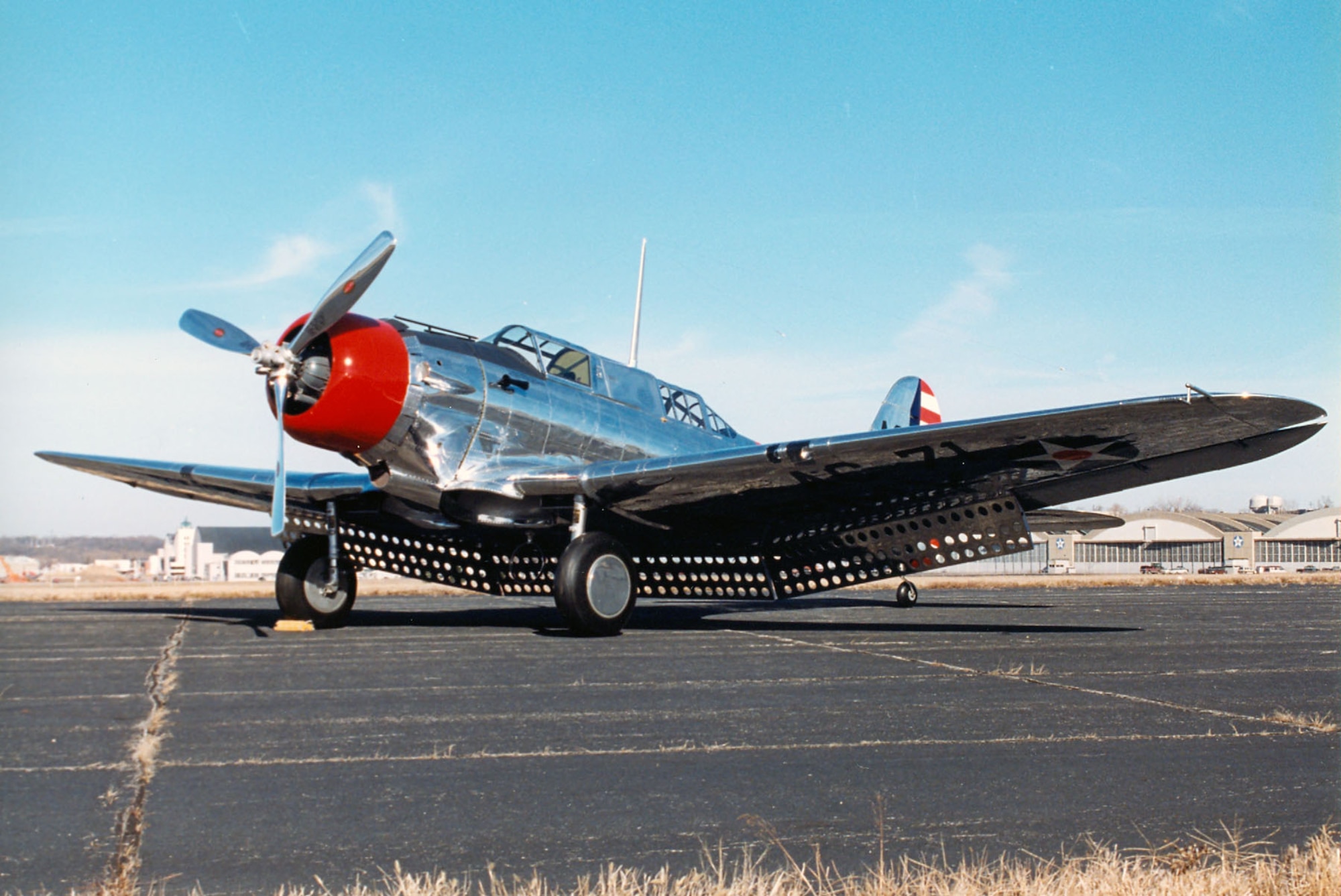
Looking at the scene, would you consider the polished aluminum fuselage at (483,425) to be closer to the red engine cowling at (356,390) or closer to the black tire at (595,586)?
the red engine cowling at (356,390)

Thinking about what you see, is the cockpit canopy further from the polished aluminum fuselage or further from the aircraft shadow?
the aircraft shadow

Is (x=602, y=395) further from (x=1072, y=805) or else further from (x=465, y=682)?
(x=1072, y=805)

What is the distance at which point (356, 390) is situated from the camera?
393 inches

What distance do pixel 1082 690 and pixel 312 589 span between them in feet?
28.5

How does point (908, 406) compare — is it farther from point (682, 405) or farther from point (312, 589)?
point (312, 589)

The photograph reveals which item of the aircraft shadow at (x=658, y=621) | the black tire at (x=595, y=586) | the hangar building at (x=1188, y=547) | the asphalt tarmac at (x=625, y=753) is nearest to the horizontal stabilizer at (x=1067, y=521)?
the aircraft shadow at (x=658, y=621)

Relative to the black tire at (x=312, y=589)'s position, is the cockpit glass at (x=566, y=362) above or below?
above

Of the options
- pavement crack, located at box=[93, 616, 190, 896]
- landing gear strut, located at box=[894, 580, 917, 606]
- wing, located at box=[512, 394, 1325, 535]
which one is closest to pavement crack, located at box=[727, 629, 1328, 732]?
wing, located at box=[512, 394, 1325, 535]

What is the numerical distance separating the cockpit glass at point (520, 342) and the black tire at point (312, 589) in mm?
3218

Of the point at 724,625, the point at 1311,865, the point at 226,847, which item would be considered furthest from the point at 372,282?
the point at 1311,865

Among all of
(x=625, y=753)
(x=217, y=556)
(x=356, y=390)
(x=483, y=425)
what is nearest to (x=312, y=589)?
(x=483, y=425)

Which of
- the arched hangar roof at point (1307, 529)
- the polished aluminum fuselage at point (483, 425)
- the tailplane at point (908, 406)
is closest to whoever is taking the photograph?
the polished aluminum fuselage at point (483, 425)

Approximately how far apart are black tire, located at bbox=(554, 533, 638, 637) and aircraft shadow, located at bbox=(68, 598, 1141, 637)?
40 cm

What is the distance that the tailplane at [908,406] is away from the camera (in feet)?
62.8
